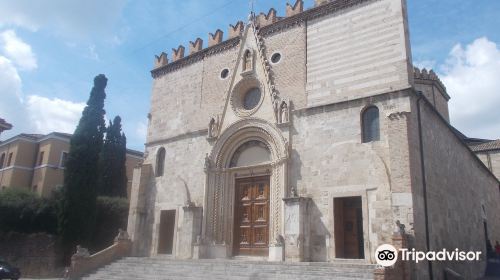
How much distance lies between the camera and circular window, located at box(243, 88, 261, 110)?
17.7 meters

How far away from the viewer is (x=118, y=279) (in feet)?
47.6

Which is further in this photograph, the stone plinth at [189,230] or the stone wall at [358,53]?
the stone plinth at [189,230]

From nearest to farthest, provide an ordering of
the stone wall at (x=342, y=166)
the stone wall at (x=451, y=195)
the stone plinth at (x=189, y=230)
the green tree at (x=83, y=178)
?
the stone wall at (x=342, y=166)
the stone wall at (x=451, y=195)
the stone plinth at (x=189, y=230)
the green tree at (x=83, y=178)

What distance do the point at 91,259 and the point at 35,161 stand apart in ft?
70.4

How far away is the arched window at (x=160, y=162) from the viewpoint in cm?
2000

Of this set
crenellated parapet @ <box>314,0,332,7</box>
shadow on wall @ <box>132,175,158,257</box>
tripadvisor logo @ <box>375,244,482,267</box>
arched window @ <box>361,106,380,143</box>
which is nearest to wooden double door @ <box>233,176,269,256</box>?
arched window @ <box>361,106,380,143</box>

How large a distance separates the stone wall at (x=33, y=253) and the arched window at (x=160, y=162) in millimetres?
6196

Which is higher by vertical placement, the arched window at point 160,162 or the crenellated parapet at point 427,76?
the crenellated parapet at point 427,76

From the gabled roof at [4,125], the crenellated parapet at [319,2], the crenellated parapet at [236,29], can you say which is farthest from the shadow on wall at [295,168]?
the gabled roof at [4,125]

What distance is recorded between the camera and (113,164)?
29.6 metres

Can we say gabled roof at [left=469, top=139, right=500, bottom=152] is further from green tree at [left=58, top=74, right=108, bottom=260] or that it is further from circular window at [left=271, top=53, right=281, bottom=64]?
A: green tree at [left=58, top=74, right=108, bottom=260]

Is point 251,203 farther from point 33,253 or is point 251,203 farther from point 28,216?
point 28,216

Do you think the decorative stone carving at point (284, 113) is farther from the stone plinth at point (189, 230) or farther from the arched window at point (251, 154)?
the stone plinth at point (189, 230)

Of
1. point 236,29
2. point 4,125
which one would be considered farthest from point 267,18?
point 4,125
